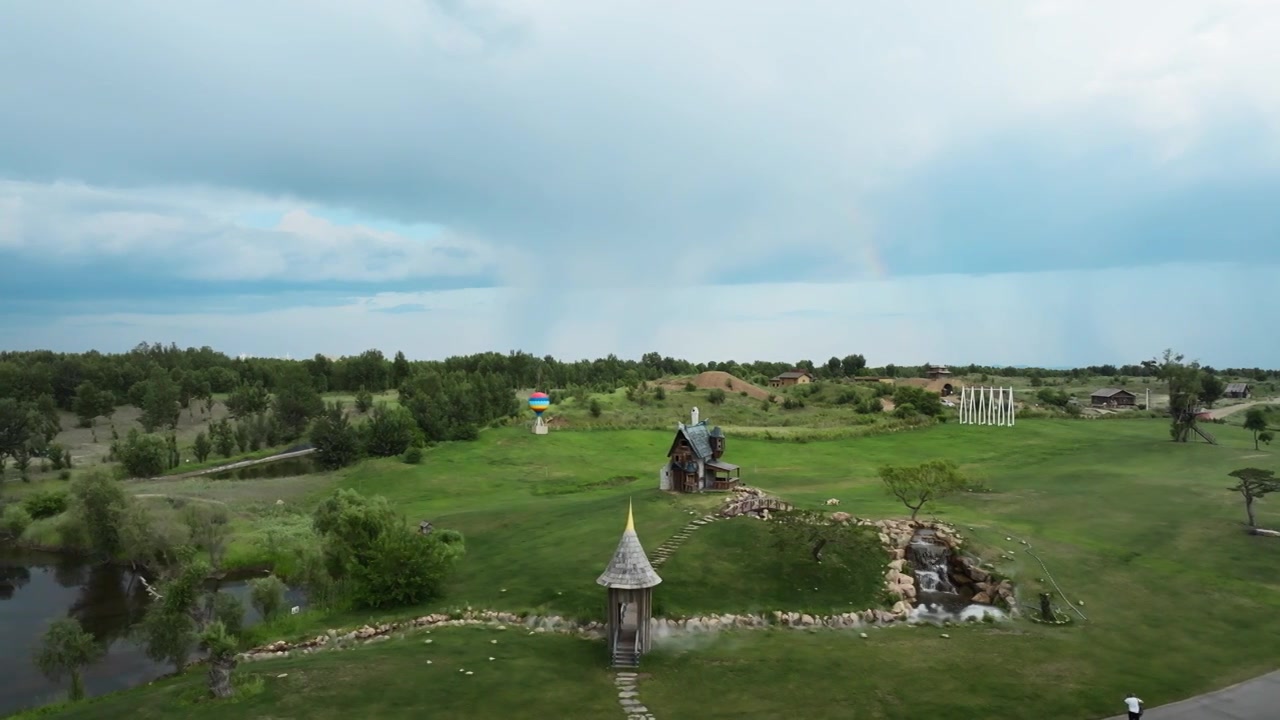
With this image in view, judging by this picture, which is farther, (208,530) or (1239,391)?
(1239,391)

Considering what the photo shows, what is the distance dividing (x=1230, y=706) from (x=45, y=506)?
93.5 metres

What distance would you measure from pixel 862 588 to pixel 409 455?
216ft

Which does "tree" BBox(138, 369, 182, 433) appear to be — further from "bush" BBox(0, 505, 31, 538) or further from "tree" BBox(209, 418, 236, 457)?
"bush" BBox(0, 505, 31, 538)

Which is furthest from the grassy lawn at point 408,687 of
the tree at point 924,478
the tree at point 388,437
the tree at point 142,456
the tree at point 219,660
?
the tree at point 142,456

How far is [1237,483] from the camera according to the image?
Answer: 60594 mm

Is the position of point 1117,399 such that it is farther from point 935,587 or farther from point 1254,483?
point 935,587

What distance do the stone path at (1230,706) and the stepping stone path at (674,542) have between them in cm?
2230

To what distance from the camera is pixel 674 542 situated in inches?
1791

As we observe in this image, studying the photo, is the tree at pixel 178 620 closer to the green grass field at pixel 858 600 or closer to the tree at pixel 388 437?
the green grass field at pixel 858 600

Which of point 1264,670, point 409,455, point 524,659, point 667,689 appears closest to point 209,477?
point 409,455

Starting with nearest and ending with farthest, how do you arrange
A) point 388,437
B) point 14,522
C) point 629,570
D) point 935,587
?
point 629,570 → point 935,587 → point 14,522 → point 388,437

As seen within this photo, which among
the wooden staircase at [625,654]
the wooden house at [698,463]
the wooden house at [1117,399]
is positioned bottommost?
the wooden staircase at [625,654]

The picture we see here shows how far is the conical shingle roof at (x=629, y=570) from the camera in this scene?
32.9m

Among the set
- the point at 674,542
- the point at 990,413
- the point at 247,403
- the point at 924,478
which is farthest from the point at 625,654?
the point at 247,403
